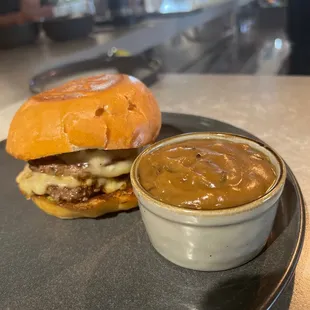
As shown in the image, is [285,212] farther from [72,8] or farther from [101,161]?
[72,8]

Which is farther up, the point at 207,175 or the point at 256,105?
the point at 207,175

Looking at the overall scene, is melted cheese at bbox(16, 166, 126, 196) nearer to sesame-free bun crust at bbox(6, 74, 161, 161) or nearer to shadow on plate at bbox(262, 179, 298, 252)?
sesame-free bun crust at bbox(6, 74, 161, 161)

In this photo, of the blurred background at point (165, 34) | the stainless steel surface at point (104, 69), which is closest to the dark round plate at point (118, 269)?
the stainless steel surface at point (104, 69)

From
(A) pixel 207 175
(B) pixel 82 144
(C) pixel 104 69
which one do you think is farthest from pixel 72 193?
(C) pixel 104 69

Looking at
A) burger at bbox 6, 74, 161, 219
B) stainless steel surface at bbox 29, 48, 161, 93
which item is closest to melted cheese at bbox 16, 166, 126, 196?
burger at bbox 6, 74, 161, 219

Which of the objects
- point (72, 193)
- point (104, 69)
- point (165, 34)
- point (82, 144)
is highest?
point (82, 144)

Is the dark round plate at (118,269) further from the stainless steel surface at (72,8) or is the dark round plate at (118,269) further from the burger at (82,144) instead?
the stainless steel surface at (72,8)

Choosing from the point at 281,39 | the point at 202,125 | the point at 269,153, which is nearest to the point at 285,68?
the point at 281,39
